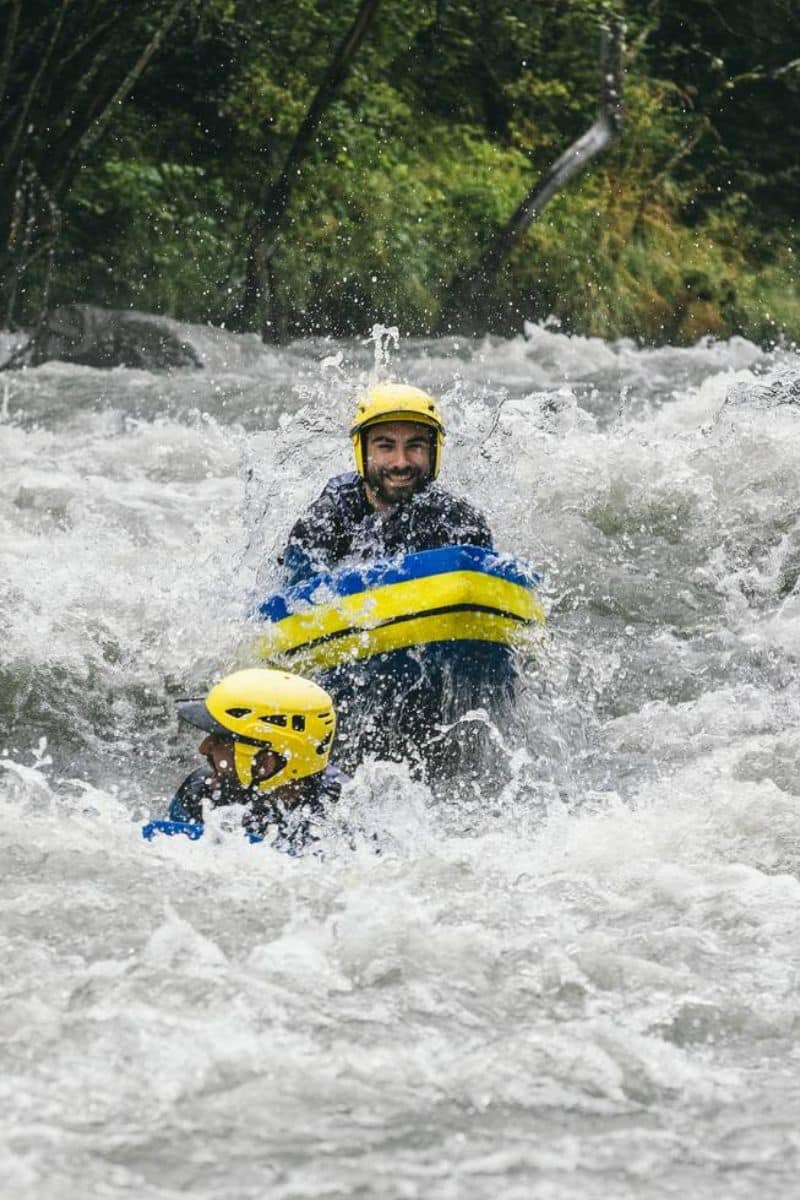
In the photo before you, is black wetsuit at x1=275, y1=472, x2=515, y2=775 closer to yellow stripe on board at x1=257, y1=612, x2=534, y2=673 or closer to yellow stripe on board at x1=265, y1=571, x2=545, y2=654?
yellow stripe on board at x1=257, y1=612, x2=534, y2=673

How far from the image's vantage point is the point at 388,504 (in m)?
6.70

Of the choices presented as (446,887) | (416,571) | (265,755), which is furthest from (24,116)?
(446,887)

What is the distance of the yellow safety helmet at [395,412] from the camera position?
260 inches

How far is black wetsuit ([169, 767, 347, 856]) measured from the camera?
15.1ft

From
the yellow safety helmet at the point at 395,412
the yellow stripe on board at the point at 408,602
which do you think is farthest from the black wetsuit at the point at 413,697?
the yellow safety helmet at the point at 395,412

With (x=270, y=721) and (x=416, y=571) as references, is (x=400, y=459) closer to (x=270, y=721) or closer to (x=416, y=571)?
A: (x=416, y=571)

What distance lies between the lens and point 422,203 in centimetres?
1702

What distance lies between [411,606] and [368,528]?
0.71m

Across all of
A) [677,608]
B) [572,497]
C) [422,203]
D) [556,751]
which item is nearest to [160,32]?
[422,203]

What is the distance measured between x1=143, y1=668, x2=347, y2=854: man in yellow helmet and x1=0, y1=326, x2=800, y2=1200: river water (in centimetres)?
13

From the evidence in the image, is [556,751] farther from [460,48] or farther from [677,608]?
[460,48]

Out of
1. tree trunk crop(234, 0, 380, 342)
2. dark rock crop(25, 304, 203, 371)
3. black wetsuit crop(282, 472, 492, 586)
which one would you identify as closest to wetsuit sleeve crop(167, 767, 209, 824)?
black wetsuit crop(282, 472, 492, 586)

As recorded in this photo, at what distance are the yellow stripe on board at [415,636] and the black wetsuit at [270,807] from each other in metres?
1.28

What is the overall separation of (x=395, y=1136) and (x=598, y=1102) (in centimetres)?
43
